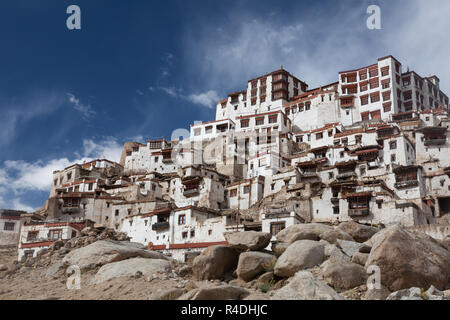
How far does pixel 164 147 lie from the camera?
9438 cm

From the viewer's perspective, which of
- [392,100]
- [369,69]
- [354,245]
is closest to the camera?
[354,245]

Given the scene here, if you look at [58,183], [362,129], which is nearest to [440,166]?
[362,129]

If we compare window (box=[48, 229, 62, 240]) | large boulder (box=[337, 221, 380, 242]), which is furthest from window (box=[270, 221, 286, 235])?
window (box=[48, 229, 62, 240])

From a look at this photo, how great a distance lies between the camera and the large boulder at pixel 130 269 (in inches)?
940

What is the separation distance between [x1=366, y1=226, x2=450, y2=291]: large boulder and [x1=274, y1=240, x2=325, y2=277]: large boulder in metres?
3.16

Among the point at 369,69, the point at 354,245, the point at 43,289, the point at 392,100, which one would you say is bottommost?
the point at 43,289

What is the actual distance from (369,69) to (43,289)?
81495 mm

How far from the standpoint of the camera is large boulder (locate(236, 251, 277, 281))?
71.9 ft

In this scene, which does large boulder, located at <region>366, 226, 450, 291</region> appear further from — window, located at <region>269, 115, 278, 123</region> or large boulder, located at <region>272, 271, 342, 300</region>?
window, located at <region>269, 115, 278, 123</region>

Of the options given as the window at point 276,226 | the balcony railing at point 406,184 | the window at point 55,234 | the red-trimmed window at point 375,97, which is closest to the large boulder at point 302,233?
the window at point 276,226

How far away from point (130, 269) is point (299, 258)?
9781mm

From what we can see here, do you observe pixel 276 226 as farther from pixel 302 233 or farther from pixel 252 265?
pixel 252 265

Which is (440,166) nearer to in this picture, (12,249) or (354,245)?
(354,245)
